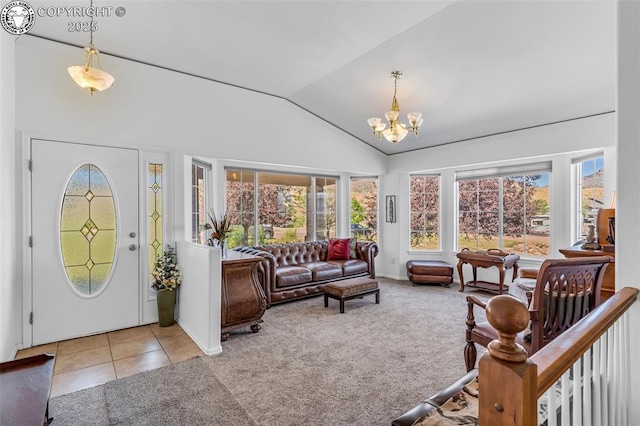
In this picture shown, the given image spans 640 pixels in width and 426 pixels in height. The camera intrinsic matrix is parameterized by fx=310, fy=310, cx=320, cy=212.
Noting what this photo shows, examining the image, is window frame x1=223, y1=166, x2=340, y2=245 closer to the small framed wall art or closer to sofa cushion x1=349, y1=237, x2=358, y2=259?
sofa cushion x1=349, y1=237, x2=358, y2=259

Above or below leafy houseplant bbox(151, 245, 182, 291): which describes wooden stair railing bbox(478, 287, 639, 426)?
above

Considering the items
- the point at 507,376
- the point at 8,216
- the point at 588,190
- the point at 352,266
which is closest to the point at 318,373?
the point at 507,376

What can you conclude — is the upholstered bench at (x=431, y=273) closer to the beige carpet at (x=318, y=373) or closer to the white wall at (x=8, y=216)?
the beige carpet at (x=318, y=373)

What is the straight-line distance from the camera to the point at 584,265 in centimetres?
206

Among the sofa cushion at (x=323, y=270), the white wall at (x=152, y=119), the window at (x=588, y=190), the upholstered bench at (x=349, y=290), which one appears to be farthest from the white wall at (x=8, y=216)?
the window at (x=588, y=190)

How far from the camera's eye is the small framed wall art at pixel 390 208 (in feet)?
21.7

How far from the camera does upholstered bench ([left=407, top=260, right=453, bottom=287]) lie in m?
5.74

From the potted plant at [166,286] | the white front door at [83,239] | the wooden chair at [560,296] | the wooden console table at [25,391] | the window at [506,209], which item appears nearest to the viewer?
the wooden console table at [25,391]

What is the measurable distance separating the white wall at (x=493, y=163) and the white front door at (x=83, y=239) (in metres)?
4.80

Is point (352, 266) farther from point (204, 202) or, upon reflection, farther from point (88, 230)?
point (88, 230)

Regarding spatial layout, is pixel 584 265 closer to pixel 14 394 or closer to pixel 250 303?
pixel 250 303

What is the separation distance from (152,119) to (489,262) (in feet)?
17.8

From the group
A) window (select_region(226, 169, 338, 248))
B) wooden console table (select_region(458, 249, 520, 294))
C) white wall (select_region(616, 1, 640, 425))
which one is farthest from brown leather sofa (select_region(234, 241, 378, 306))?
white wall (select_region(616, 1, 640, 425))

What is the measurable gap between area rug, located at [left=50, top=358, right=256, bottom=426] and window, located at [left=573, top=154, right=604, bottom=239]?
17.0 ft
